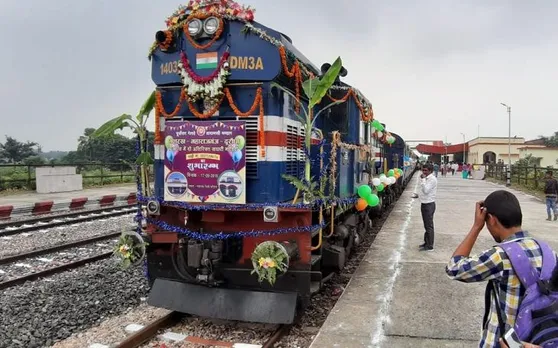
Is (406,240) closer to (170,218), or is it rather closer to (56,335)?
(170,218)

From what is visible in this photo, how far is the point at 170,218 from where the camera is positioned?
18.9ft

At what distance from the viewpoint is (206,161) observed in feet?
17.4

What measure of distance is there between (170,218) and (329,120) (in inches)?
126

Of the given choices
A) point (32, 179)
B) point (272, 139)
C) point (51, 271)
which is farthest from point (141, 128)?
point (32, 179)

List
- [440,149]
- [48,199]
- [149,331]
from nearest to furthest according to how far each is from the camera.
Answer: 1. [149,331]
2. [48,199]
3. [440,149]

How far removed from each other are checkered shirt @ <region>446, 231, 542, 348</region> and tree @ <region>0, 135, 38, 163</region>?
38.5m

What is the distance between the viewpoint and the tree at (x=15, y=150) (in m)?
34.4

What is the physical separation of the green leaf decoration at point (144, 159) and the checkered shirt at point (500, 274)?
4.46 metres

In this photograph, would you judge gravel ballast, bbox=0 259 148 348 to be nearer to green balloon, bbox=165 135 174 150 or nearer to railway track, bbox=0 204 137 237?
green balloon, bbox=165 135 174 150

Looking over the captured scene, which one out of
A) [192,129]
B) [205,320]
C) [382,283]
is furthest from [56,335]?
[382,283]

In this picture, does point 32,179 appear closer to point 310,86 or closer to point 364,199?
point 364,199

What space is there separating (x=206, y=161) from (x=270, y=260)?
4.67ft

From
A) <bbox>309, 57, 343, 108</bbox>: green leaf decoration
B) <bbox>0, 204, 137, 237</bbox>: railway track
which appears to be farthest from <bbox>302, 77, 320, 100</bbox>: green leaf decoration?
<bbox>0, 204, 137, 237</bbox>: railway track

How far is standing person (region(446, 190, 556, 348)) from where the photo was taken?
7.32 ft
